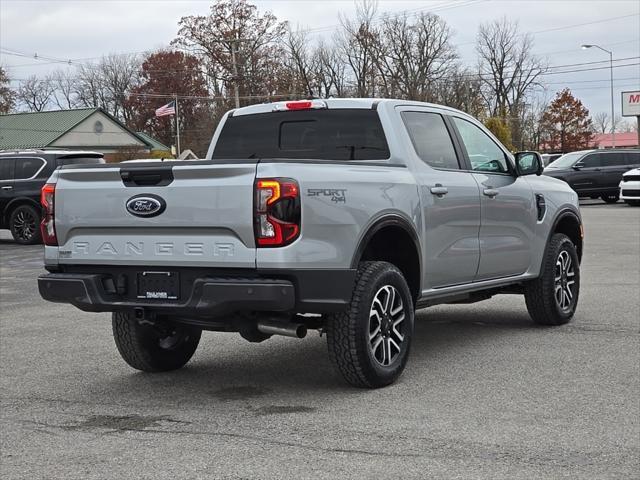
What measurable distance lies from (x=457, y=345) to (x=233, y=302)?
9.32 feet

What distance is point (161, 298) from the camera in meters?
5.86

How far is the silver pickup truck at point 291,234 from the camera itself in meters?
5.60

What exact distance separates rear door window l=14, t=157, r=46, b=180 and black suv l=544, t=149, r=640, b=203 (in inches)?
680

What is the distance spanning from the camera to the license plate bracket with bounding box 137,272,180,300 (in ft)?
19.1

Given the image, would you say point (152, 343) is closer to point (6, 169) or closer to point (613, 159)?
point (6, 169)

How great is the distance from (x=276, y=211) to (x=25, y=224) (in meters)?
16.7

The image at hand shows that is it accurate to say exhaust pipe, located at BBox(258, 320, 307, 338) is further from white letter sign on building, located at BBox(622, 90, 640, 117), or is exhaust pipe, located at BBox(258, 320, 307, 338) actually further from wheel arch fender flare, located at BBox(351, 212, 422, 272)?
white letter sign on building, located at BBox(622, 90, 640, 117)

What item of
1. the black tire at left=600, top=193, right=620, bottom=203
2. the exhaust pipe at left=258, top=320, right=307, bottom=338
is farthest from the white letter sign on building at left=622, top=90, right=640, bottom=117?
the exhaust pipe at left=258, top=320, right=307, bottom=338

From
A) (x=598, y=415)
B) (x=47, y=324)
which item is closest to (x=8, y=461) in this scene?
(x=598, y=415)

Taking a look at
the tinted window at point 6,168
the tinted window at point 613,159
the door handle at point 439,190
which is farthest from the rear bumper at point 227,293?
the tinted window at point 613,159

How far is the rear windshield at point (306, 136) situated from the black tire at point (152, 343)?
1.43 metres

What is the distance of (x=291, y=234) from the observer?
5578 mm

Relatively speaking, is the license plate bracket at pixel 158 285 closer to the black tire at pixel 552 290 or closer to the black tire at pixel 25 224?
the black tire at pixel 552 290

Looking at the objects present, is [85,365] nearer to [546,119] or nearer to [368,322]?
[368,322]
